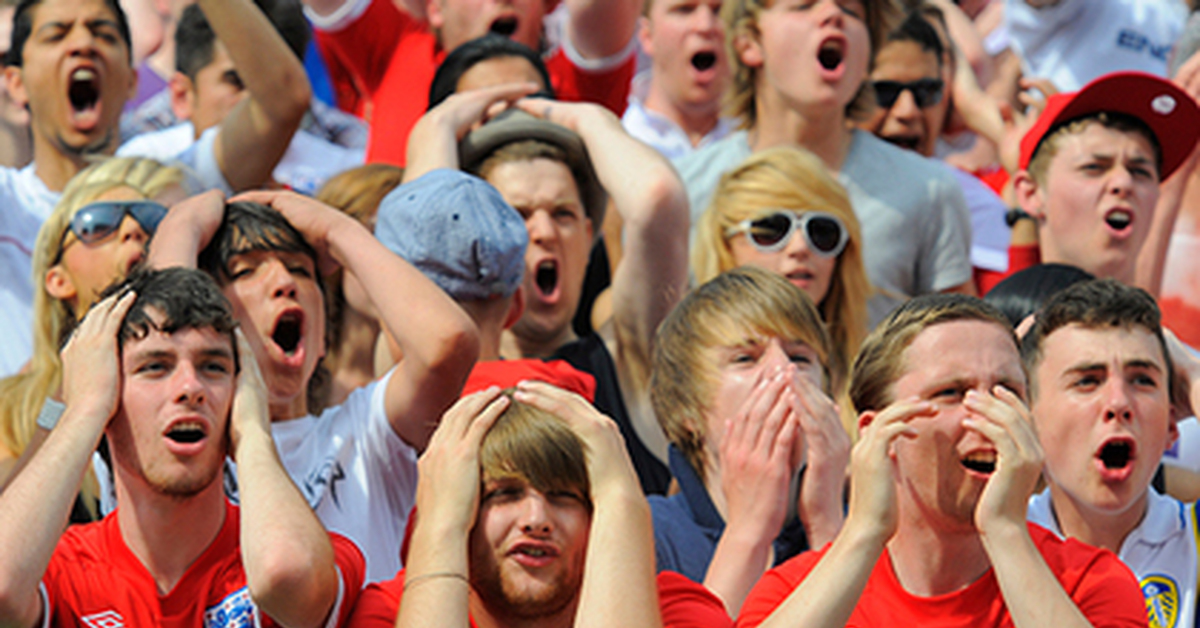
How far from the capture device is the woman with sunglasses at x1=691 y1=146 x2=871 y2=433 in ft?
14.8

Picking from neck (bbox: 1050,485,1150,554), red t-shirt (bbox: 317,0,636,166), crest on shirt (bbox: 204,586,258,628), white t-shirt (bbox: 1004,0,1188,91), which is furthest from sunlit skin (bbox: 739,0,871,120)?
crest on shirt (bbox: 204,586,258,628)

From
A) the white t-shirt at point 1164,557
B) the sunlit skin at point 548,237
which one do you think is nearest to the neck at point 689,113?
the sunlit skin at point 548,237

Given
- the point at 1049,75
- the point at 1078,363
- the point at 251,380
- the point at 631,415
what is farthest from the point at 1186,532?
the point at 1049,75

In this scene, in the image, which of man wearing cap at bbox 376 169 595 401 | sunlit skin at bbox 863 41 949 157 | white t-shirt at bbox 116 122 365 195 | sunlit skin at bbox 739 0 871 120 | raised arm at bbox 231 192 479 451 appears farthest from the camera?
sunlit skin at bbox 863 41 949 157

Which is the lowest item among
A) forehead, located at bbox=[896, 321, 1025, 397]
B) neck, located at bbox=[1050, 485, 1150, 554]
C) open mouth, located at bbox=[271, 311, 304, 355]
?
neck, located at bbox=[1050, 485, 1150, 554]

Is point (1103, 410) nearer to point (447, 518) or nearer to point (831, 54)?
point (447, 518)

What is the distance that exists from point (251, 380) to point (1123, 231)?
2.96 metres

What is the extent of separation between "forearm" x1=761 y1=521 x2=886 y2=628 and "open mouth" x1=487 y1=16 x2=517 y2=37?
3.50m

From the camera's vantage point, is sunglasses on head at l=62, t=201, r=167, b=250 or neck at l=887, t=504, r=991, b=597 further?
sunglasses on head at l=62, t=201, r=167, b=250

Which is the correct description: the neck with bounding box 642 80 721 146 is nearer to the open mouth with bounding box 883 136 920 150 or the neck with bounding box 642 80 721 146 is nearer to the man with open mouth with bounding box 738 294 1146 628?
the open mouth with bounding box 883 136 920 150

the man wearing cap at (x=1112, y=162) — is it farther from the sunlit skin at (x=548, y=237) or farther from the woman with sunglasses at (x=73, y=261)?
the woman with sunglasses at (x=73, y=261)

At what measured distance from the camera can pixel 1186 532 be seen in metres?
3.51

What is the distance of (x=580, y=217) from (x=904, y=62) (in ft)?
6.66

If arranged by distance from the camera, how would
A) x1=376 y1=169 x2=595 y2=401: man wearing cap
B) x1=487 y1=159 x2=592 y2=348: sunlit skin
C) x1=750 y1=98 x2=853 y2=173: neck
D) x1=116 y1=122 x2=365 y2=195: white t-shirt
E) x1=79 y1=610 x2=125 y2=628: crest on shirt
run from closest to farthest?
x1=79 y1=610 x2=125 y2=628: crest on shirt, x1=376 y1=169 x2=595 y2=401: man wearing cap, x1=487 y1=159 x2=592 y2=348: sunlit skin, x1=750 y1=98 x2=853 y2=173: neck, x1=116 y1=122 x2=365 y2=195: white t-shirt
